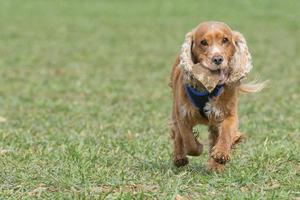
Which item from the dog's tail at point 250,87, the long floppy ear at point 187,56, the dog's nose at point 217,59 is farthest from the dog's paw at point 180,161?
the dog's nose at point 217,59

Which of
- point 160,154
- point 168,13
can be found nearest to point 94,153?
point 160,154

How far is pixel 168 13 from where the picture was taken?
27062mm

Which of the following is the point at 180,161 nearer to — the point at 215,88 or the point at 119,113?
the point at 215,88

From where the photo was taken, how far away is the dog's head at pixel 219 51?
6.05 meters

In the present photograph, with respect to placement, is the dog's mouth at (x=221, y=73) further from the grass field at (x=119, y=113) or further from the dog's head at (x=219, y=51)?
the grass field at (x=119, y=113)

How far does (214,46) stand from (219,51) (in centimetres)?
7

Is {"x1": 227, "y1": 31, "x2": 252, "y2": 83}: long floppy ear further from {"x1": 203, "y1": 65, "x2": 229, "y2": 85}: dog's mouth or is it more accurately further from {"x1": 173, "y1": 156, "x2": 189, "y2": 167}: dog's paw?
{"x1": 173, "y1": 156, "x2": 189, "y2": 167}: dog's paw

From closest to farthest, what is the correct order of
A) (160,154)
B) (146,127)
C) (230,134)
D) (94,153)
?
1. (230,134)
2. (94,153)
3. (160,154)
4. (146,127)

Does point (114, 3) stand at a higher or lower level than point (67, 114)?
lower

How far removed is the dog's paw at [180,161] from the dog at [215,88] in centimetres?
19

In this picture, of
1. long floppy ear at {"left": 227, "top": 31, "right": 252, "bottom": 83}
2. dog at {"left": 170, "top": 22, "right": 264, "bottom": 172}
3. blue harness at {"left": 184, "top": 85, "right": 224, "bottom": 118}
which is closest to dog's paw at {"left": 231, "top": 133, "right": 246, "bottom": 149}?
dog at {"left": 170, "top": 22, "right": 264, "bottom": 172}

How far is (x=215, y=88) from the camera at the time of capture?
20.5 ft

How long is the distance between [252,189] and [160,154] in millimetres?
1880

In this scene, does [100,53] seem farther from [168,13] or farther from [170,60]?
[168,13]
